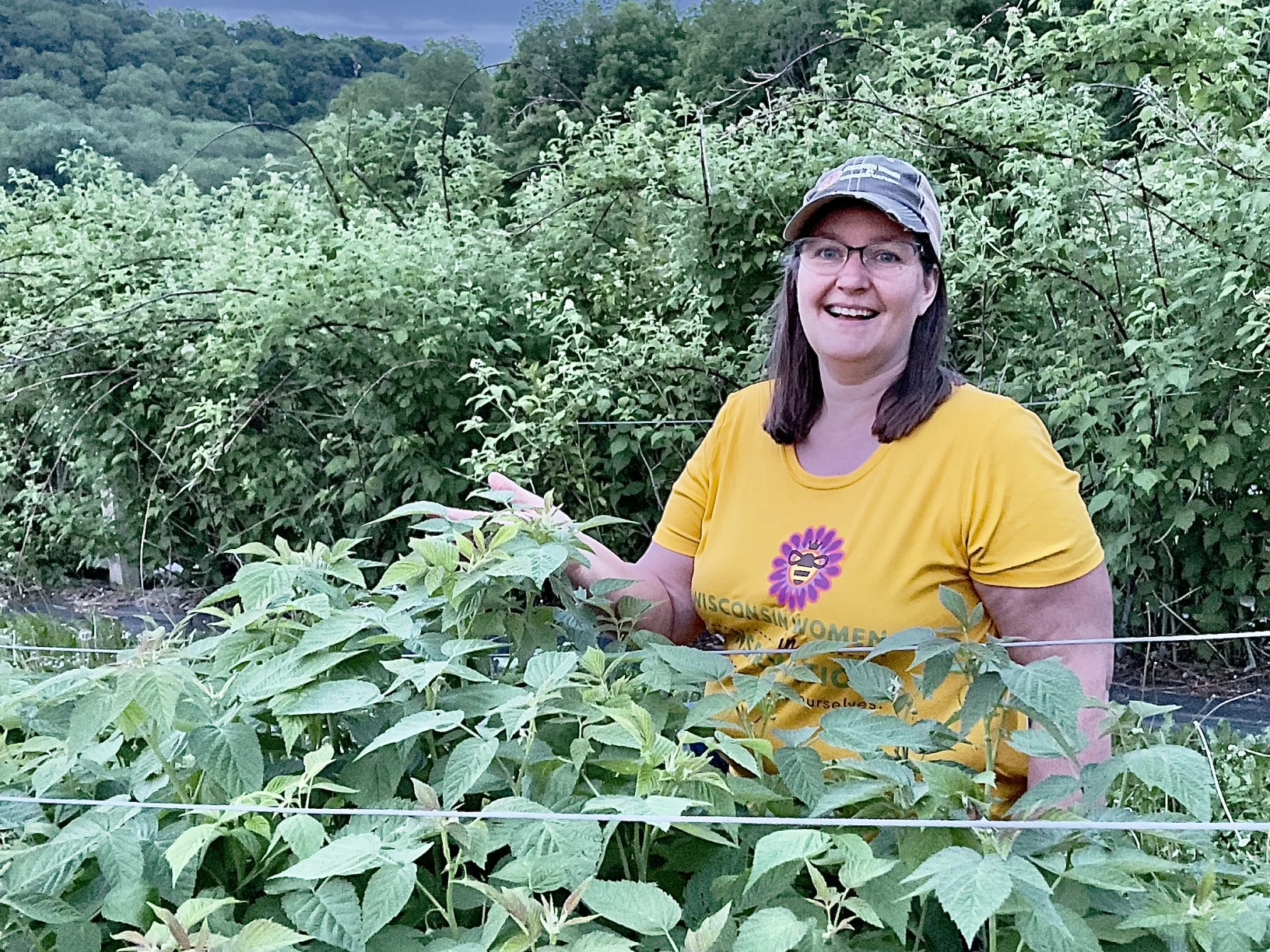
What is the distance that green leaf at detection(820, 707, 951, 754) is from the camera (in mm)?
1035

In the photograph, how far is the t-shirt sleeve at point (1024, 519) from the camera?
4.90 feet

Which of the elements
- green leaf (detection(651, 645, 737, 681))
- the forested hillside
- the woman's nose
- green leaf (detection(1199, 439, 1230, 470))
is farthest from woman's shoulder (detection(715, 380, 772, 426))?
the forested hillside

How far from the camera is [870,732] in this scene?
1.05 metres

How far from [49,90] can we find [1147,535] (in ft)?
21.5

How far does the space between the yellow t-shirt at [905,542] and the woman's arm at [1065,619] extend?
16mm

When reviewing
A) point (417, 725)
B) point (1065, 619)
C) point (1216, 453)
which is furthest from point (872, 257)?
point (1216, 453)

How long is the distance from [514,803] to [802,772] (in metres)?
0.26

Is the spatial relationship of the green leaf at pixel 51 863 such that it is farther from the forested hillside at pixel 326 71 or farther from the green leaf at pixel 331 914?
the forested hillside at pixel 326 71

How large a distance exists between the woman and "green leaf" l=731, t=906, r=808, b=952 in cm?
54

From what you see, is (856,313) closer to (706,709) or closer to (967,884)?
(706,709)

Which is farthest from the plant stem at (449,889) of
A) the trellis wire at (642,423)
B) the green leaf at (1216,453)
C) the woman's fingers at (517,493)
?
the green leaf at (1216,453)

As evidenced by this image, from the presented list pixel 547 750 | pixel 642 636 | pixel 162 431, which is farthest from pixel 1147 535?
pixel 162 431

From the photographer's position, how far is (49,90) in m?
7.13

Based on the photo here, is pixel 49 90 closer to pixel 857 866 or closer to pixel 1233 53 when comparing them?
pixel 1233 53
